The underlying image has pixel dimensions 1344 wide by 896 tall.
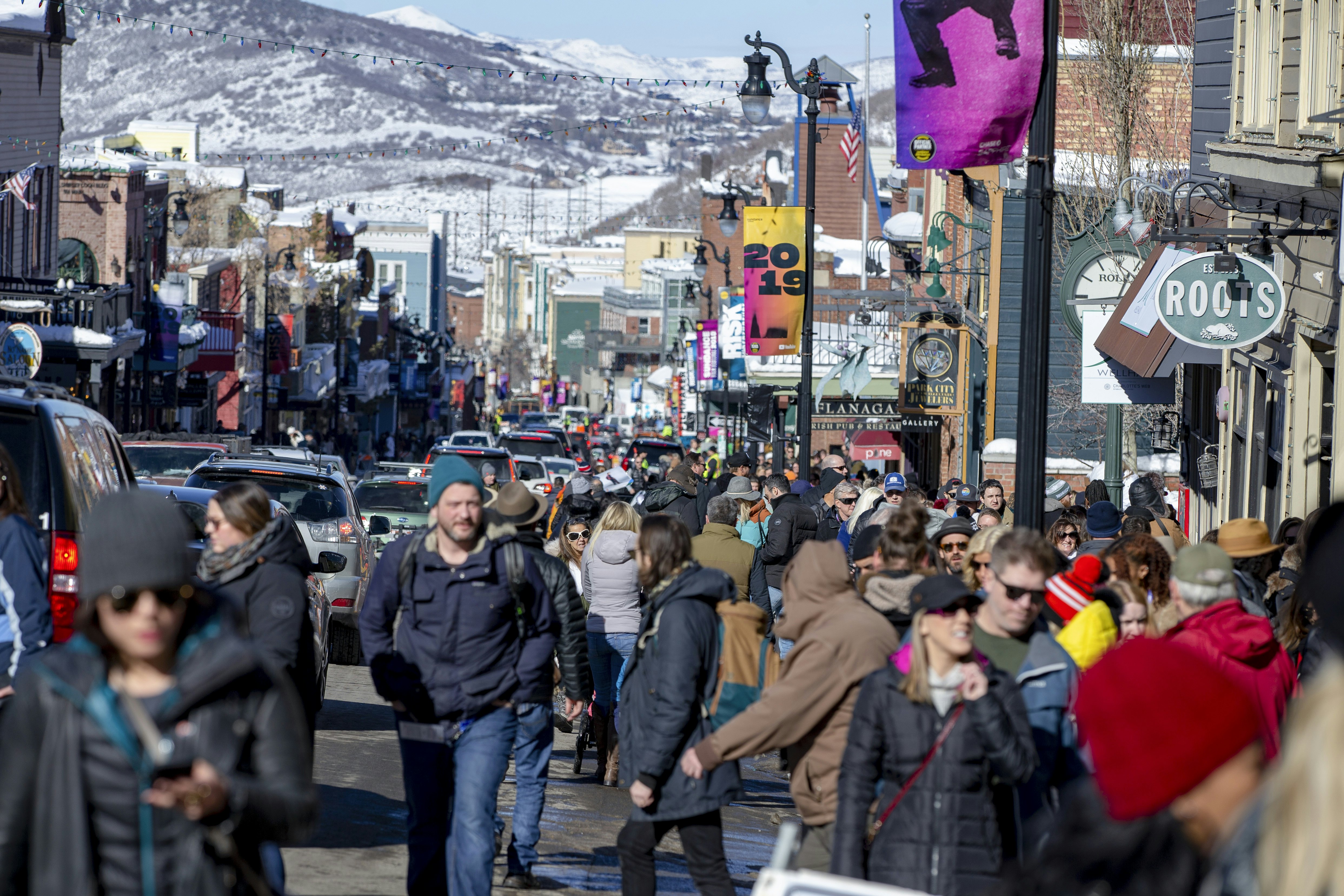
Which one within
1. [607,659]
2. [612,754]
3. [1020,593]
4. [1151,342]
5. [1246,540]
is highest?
[1151,342]

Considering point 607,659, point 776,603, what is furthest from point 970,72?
point 776,603

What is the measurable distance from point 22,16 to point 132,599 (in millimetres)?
36501

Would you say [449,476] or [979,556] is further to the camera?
[979,556]

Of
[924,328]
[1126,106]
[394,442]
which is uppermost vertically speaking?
[1126,106]

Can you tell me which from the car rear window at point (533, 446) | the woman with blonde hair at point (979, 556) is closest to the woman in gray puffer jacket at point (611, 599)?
the woman with blonde hair at point (979, 556)

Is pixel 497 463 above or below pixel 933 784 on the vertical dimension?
below

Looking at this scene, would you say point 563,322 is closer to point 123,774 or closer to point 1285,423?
point 1285,423

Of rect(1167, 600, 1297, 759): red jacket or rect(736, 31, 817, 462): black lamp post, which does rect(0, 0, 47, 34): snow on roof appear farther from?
rect(1167, 600, 1297, 759): red jacket

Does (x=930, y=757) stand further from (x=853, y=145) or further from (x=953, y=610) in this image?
(x=853, y=145)

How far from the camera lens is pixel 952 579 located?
5254mm

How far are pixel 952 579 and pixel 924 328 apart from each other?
26057mm

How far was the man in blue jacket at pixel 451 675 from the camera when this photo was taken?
21.5 ft

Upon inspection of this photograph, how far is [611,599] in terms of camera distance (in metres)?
A: 10.2

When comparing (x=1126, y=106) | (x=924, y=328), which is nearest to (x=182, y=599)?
(x=1126, y=106)
